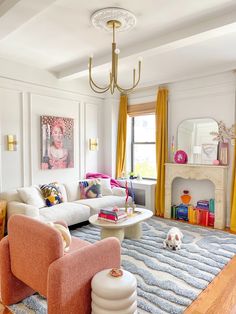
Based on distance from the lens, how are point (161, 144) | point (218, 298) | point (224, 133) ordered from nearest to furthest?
point (218, 298), point (224, 133), point (161, 144)

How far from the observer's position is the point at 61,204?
4129mm

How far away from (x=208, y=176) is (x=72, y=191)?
96.6 inches

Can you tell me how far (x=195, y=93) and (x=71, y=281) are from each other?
3.97m

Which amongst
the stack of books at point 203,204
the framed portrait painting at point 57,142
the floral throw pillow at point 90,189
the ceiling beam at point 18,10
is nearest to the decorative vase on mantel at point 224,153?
the stack of books at point 203,204

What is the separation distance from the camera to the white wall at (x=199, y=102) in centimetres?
423

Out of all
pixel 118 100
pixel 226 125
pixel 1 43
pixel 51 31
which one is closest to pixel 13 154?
pixel 1 43

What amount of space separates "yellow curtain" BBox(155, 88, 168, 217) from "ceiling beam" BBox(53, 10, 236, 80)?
1620mm

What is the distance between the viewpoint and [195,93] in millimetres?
4602

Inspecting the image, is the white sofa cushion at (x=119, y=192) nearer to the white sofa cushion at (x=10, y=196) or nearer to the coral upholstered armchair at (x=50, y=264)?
the white sofa cushion at (x=10, y=196)

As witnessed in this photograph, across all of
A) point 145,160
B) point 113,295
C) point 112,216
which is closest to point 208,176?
point 145,160

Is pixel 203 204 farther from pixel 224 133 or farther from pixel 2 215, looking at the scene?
pixel 2 215

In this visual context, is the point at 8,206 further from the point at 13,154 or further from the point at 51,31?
the point at 51,31

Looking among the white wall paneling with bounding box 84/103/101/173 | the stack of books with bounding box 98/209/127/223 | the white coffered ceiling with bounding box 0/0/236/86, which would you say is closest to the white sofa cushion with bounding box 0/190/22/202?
the stack of books with bounding box 98/209/127/223

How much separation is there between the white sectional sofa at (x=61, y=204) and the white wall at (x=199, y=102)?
1.50 metres
